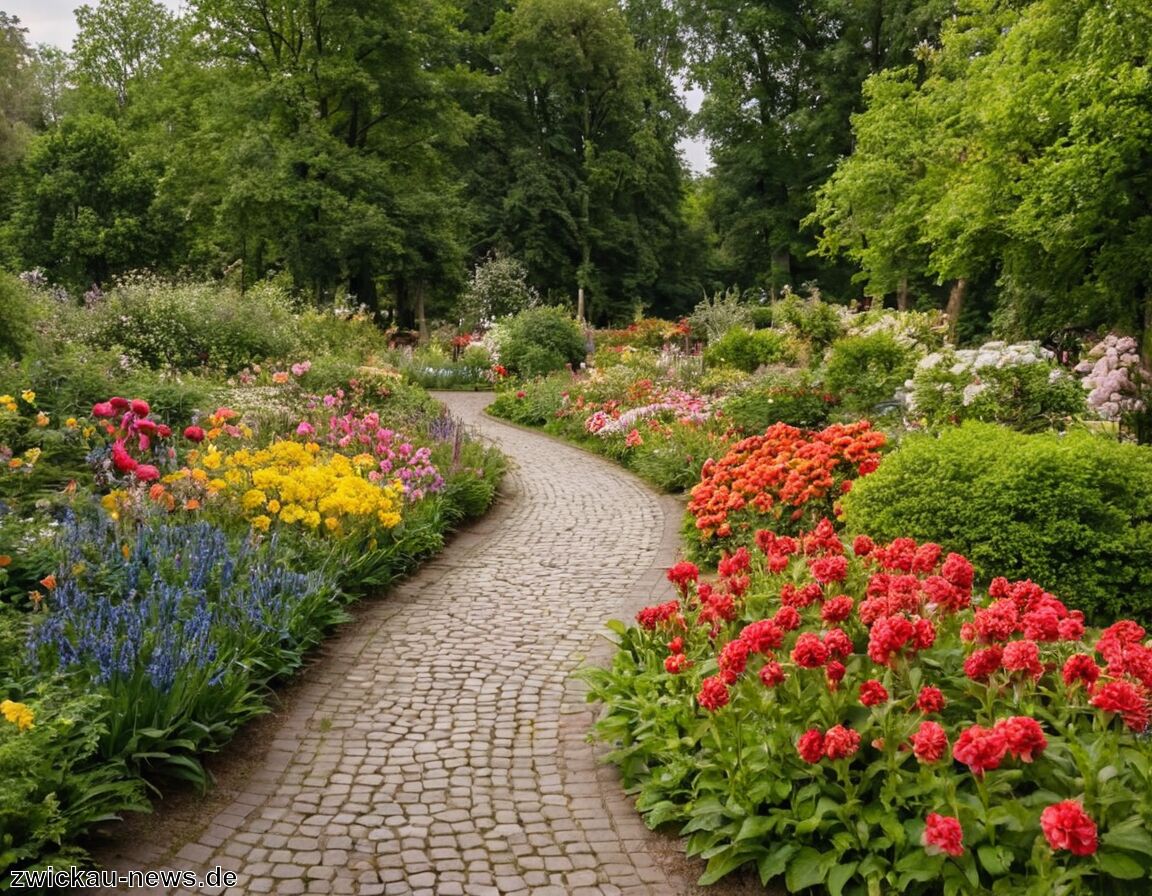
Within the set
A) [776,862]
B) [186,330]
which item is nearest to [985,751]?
[776,862]

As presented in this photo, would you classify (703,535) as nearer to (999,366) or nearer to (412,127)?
(999,366)

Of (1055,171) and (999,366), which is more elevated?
(1055,171)

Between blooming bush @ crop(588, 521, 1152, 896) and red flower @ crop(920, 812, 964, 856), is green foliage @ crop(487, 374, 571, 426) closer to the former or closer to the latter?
blooming bush @ crop(588, 521, 1152, 896)

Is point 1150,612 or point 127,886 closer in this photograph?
point 127,886

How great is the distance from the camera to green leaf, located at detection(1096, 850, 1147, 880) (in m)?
2.40

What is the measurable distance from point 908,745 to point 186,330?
11332mm

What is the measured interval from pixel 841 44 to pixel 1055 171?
22.3 m

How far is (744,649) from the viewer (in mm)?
3178

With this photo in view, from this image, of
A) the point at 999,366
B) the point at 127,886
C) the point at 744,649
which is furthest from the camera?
the point at 999,366

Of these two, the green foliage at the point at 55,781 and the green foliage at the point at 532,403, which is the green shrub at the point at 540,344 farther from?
the green foliage at the point at 55,781

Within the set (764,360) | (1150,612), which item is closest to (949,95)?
(764,360)

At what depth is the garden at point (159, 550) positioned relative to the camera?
10.5 feet

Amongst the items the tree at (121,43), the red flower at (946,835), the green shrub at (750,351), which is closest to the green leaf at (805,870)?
the red flower at (946,835)

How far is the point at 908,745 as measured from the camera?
2.88m
